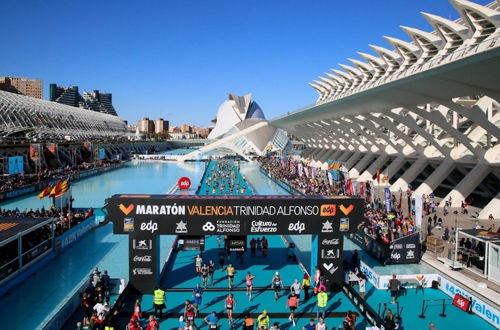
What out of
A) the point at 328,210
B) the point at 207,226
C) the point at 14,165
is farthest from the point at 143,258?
the point at 14,165

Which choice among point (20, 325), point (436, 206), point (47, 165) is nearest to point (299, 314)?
point (20, 325)

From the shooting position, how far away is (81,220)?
1877cm

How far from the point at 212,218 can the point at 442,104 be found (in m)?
18.8

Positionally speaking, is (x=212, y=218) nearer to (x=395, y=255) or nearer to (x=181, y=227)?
(x=181, y=227)

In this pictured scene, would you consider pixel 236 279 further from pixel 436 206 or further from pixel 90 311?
pixel 436 206

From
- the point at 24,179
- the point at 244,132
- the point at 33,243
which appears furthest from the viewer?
Answer: the point at 244,132

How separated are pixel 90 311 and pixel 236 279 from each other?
14.2 ft

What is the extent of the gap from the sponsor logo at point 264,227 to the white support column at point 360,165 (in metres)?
32.1

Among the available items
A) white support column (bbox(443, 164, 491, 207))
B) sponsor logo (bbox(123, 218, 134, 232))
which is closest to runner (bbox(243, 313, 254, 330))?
sponsor logo (bbox(123, 218, 134, 232))

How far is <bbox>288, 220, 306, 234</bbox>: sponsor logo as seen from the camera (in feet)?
36.8

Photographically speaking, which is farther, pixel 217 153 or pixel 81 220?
pixel 217 153

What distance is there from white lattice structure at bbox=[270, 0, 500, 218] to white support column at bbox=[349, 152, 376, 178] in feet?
0.42

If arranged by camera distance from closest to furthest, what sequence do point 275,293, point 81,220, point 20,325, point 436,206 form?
point 20,325, point 275,293, point 81,220, point 436,206

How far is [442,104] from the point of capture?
78.3 ft
